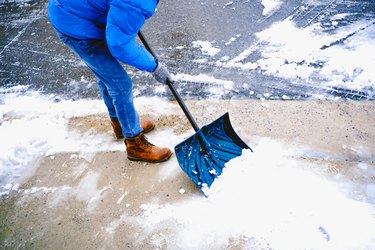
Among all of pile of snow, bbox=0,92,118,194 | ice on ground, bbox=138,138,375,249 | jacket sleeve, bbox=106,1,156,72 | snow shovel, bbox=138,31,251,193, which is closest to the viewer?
jacket sleeve, bbox=106,1,156,72

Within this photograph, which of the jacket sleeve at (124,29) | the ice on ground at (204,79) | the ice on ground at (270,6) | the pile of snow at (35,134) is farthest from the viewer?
the ice on ground at (270,6)

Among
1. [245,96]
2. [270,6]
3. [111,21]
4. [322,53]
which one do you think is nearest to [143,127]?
[245,96]

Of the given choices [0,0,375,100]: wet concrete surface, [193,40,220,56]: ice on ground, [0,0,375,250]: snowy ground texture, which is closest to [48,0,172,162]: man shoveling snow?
[0,0,375,250]: snowy ground texture

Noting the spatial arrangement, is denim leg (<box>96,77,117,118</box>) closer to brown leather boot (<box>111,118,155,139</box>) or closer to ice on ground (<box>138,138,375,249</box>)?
brown leather boot (<box>111,118,155,139</box>)

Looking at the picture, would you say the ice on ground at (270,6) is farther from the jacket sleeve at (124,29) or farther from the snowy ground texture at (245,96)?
the jacket sleeve at (124,29)

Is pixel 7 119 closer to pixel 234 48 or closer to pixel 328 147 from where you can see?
pixel 234 48

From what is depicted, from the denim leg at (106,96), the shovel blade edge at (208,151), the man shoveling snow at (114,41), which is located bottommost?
the shovel blade edge at (208,151)

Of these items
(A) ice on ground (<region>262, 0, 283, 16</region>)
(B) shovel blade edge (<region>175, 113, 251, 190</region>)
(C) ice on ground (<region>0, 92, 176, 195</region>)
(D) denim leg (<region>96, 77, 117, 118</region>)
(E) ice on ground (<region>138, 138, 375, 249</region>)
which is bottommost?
(E) ice on ground (<region>138, 138, 375, 249</region>)

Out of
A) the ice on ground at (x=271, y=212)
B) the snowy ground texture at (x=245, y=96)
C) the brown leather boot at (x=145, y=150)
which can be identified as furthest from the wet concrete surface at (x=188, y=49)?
the ice on ground at (x=271, y=212)

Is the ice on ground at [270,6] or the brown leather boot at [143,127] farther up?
the ice on ground at [270,6]

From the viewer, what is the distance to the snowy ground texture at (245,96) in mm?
2107

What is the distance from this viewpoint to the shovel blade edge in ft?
7.78

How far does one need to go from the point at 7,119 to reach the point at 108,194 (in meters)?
1.62

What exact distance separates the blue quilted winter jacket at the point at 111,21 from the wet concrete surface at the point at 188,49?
134 cm
